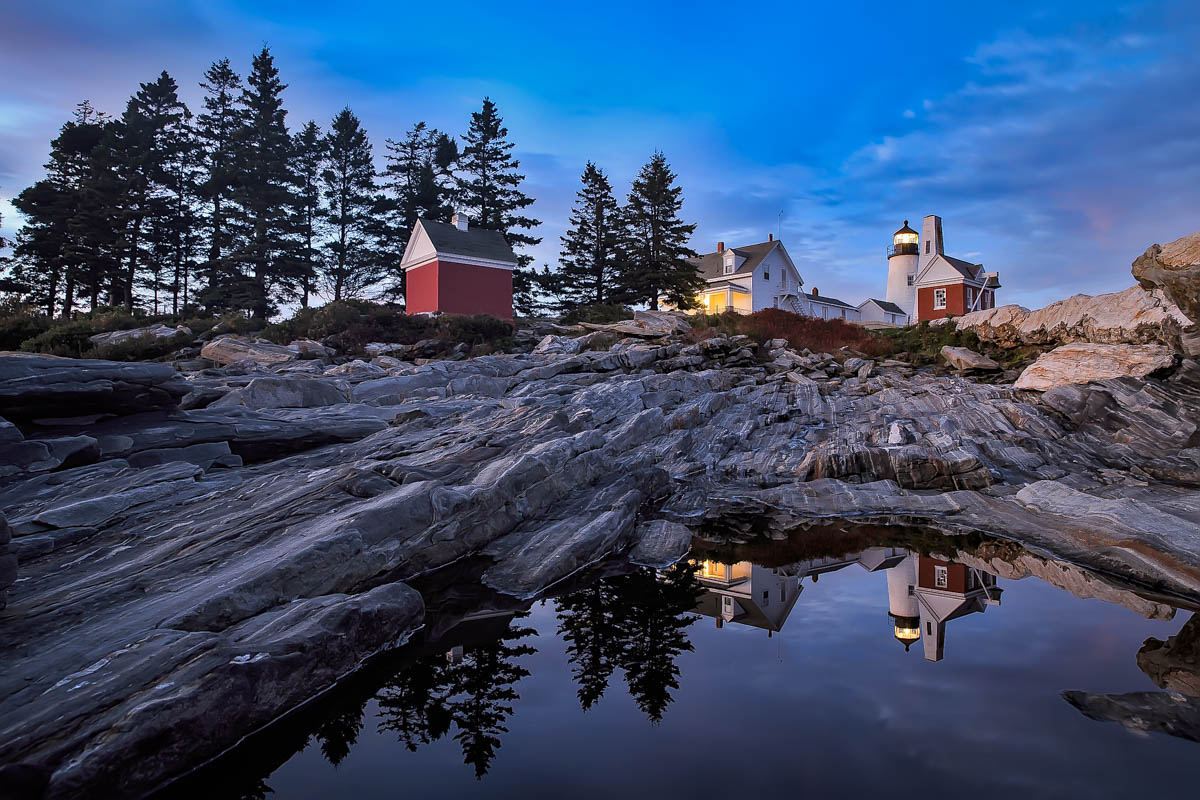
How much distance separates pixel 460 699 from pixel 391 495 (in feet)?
13.4

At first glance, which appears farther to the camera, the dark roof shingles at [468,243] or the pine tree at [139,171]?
the pine tree at [139,171]

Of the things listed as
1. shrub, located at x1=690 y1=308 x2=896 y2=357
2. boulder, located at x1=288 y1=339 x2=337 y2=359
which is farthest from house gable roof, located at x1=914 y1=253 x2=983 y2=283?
boulder, located at x1=288 y1=339 x2=337 y2=359

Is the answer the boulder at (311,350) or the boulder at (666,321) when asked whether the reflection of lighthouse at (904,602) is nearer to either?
the boulder at (666,321)

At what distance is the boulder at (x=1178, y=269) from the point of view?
13.0m

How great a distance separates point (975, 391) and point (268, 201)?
4864 centimetres

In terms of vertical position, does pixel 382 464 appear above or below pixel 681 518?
above

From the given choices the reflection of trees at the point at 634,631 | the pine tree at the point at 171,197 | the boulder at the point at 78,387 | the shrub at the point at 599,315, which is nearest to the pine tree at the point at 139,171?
the pine tree at the point at 171,197

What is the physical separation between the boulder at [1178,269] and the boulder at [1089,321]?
3990 millimetres

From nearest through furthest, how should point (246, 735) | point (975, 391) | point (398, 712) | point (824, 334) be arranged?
point (246, 735)
point (398, 712)
point (975, 391)
point (824, 334)

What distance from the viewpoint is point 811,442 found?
55.3 ft

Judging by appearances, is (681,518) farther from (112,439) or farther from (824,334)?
(824,334)

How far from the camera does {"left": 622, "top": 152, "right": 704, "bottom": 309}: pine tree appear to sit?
46.4 metres

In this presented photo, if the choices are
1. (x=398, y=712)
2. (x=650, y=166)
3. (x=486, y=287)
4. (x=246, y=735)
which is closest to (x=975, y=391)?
(x=398, y=712)

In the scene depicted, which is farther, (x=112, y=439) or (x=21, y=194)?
(x=21, y=194)
